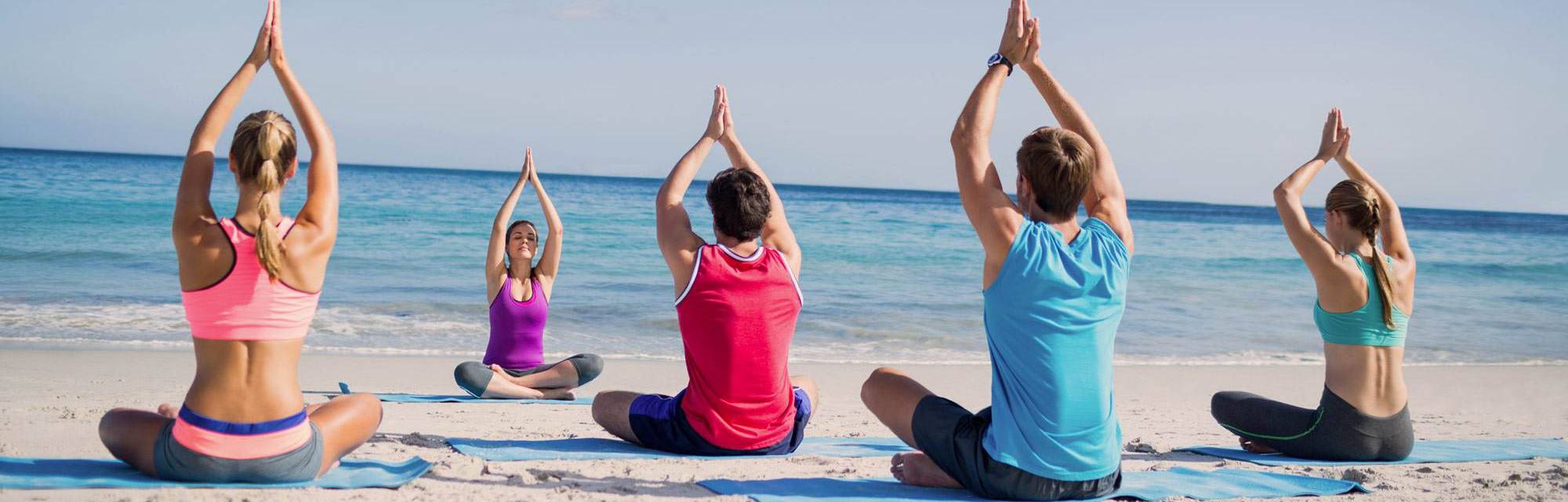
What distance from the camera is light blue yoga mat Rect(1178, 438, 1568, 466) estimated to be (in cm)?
494

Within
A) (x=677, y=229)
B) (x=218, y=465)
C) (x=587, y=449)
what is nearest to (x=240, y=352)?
(x=218, y=465)

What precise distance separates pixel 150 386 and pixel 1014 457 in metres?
5.35

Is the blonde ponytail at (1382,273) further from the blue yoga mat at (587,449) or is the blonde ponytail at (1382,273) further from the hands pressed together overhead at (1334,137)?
the blue yoga mat at (587,449)

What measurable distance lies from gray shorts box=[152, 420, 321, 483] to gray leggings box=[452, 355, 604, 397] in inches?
103

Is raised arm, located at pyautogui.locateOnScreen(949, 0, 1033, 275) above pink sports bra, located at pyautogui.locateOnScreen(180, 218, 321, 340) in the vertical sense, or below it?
above

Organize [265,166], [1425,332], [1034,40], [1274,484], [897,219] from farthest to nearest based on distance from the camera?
[897,219] → [1425,332] → [1274,484] → [1034,40] → [265,166]

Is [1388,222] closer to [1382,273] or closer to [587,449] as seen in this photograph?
→ [1382,273]

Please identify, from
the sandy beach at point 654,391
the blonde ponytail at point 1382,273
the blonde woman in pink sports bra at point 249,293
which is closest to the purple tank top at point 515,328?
the sandy beach at point 654,391

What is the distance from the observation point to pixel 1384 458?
495cm

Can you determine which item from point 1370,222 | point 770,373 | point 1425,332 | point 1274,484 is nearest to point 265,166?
point 770,373

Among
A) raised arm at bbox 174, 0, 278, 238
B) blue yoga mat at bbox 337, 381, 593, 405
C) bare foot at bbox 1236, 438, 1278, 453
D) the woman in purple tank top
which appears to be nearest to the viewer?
raised arm at bbox 174, 0, 278, 238

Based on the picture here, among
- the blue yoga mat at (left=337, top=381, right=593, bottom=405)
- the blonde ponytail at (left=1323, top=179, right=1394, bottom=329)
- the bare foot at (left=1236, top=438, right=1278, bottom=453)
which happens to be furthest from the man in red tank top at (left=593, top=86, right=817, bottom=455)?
the blonde ponytail at (left=1323, top=179, right=1394, bottom=329)

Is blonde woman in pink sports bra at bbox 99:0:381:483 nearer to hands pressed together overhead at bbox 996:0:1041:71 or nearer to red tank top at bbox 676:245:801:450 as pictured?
red tank top at bbox 676:245:801:450

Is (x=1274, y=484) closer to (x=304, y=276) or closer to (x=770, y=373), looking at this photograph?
(x=770, y=373)
